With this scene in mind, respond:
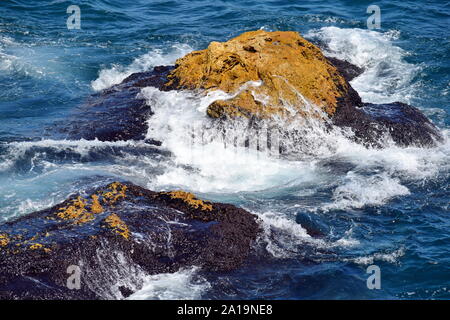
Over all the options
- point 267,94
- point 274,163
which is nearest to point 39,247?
point 274,163

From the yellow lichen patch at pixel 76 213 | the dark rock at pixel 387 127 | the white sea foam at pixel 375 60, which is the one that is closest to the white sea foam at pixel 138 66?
the white sea foam at pixel 375 60

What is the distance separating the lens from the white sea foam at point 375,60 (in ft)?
49.0

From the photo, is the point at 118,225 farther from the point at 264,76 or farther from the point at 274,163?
the point at 264,76

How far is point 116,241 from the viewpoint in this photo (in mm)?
7574

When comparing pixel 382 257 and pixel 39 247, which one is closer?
pixel 39 247

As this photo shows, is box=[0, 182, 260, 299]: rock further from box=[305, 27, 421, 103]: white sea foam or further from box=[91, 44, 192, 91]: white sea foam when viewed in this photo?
box=[305, 27, 421, 103]: white sea foam

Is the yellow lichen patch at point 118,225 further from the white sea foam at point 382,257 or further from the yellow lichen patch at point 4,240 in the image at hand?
the white sea foam at point 382,257

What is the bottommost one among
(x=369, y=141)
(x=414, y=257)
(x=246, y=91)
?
(x=414, y=257)

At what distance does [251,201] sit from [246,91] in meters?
3.04

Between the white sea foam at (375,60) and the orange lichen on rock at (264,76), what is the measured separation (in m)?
2.51

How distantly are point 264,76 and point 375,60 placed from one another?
6112mm

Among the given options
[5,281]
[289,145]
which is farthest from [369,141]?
[5,281]

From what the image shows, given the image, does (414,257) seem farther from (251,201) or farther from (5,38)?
(5,38)

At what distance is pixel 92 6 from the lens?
2148 centimetres
